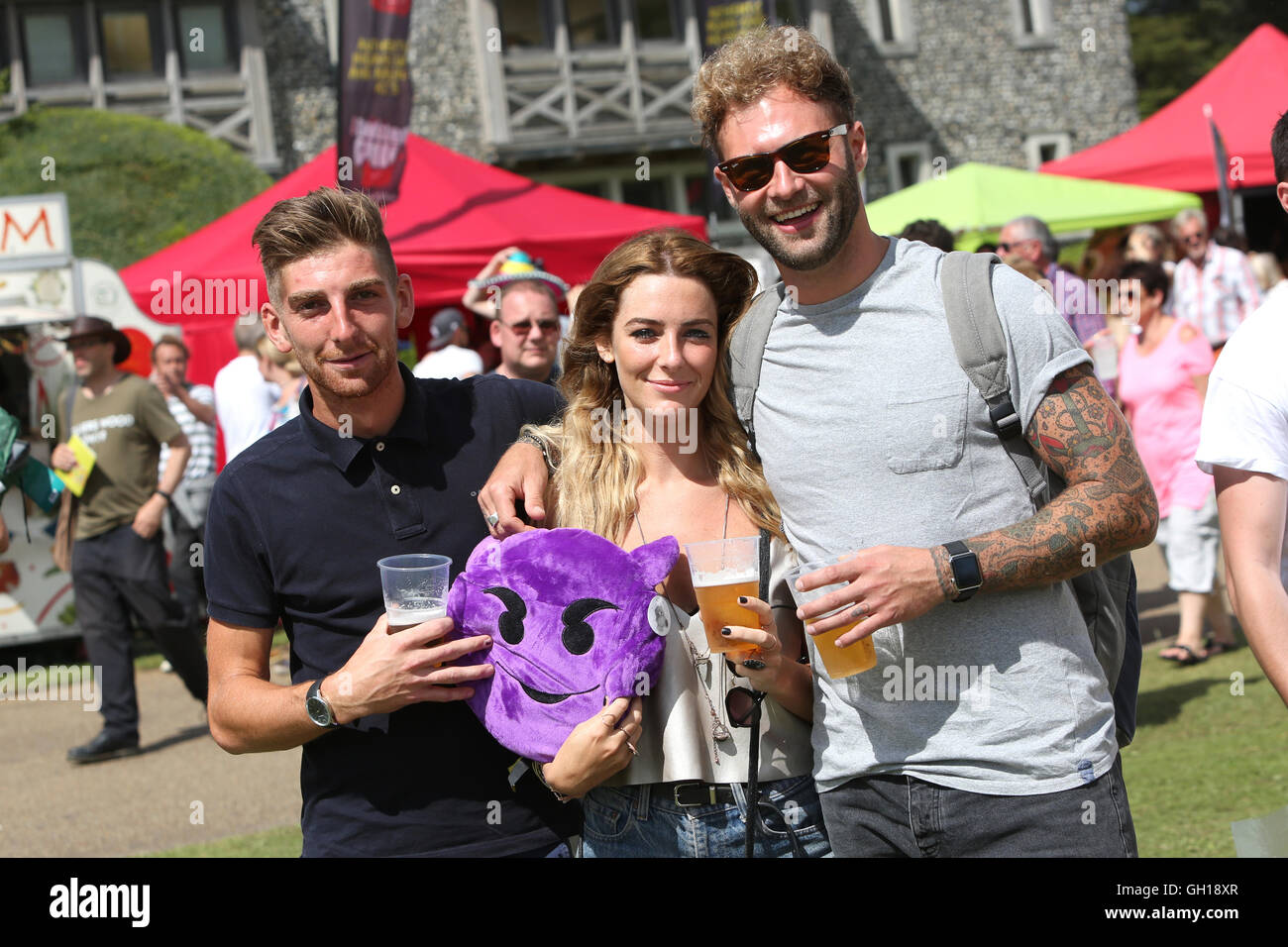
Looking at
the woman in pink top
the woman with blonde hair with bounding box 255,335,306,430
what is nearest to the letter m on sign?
the woman with blonde hair with bounding box 255,335,306,430

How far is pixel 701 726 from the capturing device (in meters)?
2.55

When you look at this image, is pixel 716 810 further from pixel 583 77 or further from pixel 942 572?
pixel 583 77

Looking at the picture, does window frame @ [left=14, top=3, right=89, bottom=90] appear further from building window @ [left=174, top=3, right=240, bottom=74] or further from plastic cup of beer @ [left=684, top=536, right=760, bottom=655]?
plastic cup of beer @ [left=684, top=536, right=760, bottom=655]

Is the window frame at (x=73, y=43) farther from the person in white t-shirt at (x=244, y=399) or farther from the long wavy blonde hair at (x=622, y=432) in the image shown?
the long wavy blonde hair at (x=622, y=432)

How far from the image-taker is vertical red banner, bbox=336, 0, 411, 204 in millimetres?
9555

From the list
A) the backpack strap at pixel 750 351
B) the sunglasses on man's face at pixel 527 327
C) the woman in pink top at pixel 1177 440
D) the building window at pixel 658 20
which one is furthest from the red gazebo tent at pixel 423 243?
the building window at pixel 658 20

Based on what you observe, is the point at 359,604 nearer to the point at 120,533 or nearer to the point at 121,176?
the point at 120,533

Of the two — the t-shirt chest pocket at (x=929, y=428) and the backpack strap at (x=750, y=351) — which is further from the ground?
the backpack strap at (x=750, y=351)

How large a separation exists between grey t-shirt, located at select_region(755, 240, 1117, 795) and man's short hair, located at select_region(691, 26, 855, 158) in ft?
1.25

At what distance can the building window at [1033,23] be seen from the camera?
26.6 metres

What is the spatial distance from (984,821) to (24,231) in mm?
9667

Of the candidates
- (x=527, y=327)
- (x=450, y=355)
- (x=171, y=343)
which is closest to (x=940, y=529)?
(x=527, y=327)

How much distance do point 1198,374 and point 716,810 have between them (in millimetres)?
5925

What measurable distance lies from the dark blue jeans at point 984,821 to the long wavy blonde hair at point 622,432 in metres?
0.59
